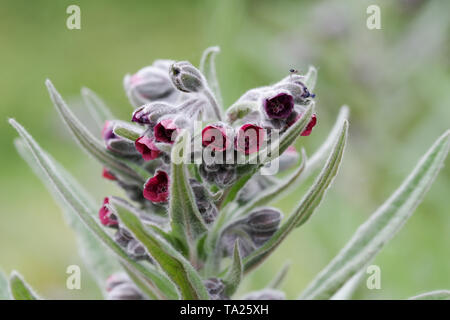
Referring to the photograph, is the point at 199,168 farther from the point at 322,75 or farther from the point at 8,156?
the point at 8,156

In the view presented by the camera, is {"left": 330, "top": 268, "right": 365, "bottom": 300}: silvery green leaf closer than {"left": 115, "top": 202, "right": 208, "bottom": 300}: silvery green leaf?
No

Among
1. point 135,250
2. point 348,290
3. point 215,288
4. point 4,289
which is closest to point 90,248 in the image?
point 4,289

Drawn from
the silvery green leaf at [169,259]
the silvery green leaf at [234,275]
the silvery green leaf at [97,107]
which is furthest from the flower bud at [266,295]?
the silvery green leaf at [97,107]

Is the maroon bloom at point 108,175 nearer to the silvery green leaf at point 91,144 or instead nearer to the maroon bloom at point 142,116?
the silvery green leaf at point 91,144

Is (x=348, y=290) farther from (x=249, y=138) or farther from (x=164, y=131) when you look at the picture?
(x=164, y=131)

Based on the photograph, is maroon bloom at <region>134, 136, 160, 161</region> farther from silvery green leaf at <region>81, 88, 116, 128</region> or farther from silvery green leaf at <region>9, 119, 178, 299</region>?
silvery green leaf at <region>81, 88, 116, 128</region>

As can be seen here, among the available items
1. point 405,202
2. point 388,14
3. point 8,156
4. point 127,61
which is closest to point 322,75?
point 388,14

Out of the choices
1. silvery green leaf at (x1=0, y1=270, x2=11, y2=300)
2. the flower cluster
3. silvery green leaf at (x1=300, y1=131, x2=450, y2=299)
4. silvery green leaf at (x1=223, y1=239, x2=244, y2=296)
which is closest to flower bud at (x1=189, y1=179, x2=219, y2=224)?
the flower cluster
